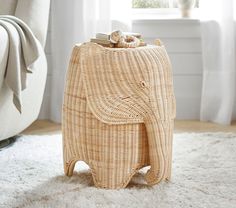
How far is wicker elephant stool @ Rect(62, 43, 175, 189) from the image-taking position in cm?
170

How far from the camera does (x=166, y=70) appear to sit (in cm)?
179

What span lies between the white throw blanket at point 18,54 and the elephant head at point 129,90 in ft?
1.25

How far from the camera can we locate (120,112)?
1699 mm

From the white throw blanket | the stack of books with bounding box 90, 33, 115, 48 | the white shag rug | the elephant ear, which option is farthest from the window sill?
the elephant ear

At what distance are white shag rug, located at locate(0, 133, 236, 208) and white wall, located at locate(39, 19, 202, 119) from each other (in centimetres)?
69

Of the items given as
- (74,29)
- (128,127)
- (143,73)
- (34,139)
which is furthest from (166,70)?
(74,29)

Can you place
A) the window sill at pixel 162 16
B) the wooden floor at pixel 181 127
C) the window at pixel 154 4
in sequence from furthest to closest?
the window at pixel 154 4 → the window sill at pixel 162 16 → the wooden floor at pixel 181 127

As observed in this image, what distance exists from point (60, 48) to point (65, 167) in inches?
44.0

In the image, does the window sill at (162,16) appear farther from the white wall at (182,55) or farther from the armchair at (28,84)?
the armchair at (28,84)

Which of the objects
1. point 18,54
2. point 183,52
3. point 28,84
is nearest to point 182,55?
point 183,52

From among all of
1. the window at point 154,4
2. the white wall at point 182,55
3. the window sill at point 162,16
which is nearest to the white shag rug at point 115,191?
the white wall at point 182,55

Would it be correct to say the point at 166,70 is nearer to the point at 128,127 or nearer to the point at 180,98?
the point at 128,127

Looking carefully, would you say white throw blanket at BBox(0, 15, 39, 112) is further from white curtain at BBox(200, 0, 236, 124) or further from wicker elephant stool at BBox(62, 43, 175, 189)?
white curtain at BBox(200, 0, 236, 124)

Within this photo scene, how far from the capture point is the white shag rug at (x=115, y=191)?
165 centimetres
